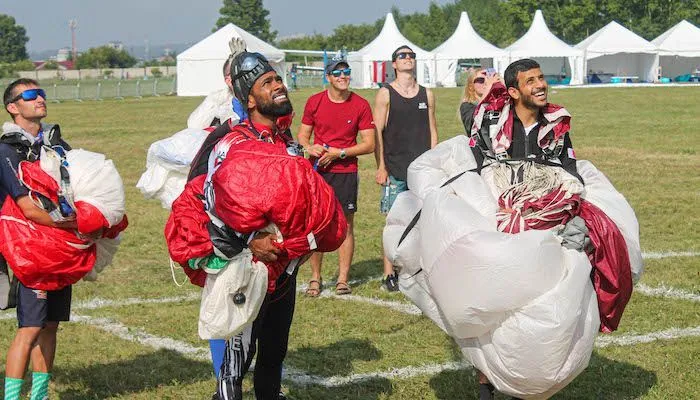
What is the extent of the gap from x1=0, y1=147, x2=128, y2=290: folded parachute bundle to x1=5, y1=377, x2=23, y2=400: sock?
1.86 feet

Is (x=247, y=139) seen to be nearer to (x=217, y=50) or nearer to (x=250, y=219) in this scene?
(x=250, y=219)

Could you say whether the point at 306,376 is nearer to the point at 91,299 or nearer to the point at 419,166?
the point at 419,166

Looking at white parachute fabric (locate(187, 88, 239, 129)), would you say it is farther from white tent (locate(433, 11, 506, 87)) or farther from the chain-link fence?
white tent (locate(433, 11, 506, 87))

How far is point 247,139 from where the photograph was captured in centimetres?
459

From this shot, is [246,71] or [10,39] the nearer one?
[246,71]

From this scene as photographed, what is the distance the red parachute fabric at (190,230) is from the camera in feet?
14.7

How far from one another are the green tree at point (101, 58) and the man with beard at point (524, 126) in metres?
118

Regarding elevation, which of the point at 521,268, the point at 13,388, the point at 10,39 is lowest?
the point at 13,388

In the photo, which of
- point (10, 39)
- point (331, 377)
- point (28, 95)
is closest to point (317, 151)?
point (331, 377)

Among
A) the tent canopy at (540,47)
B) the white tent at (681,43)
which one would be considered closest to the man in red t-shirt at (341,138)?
the tent canopy at (540,47)

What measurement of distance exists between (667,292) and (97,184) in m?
5.11

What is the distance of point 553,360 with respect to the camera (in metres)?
4.36

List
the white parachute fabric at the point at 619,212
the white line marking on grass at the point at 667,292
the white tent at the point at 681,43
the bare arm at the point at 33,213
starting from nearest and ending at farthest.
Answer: the white parachute fabric at the point at 619,212 → the bare arm at the point at 33,213 → the white line marking on grass at the point at 667,292 → the white tent at the point at 681,43

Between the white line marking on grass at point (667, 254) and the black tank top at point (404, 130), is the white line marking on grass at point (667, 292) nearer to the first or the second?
the white line marking on grass at point (667, 254)
